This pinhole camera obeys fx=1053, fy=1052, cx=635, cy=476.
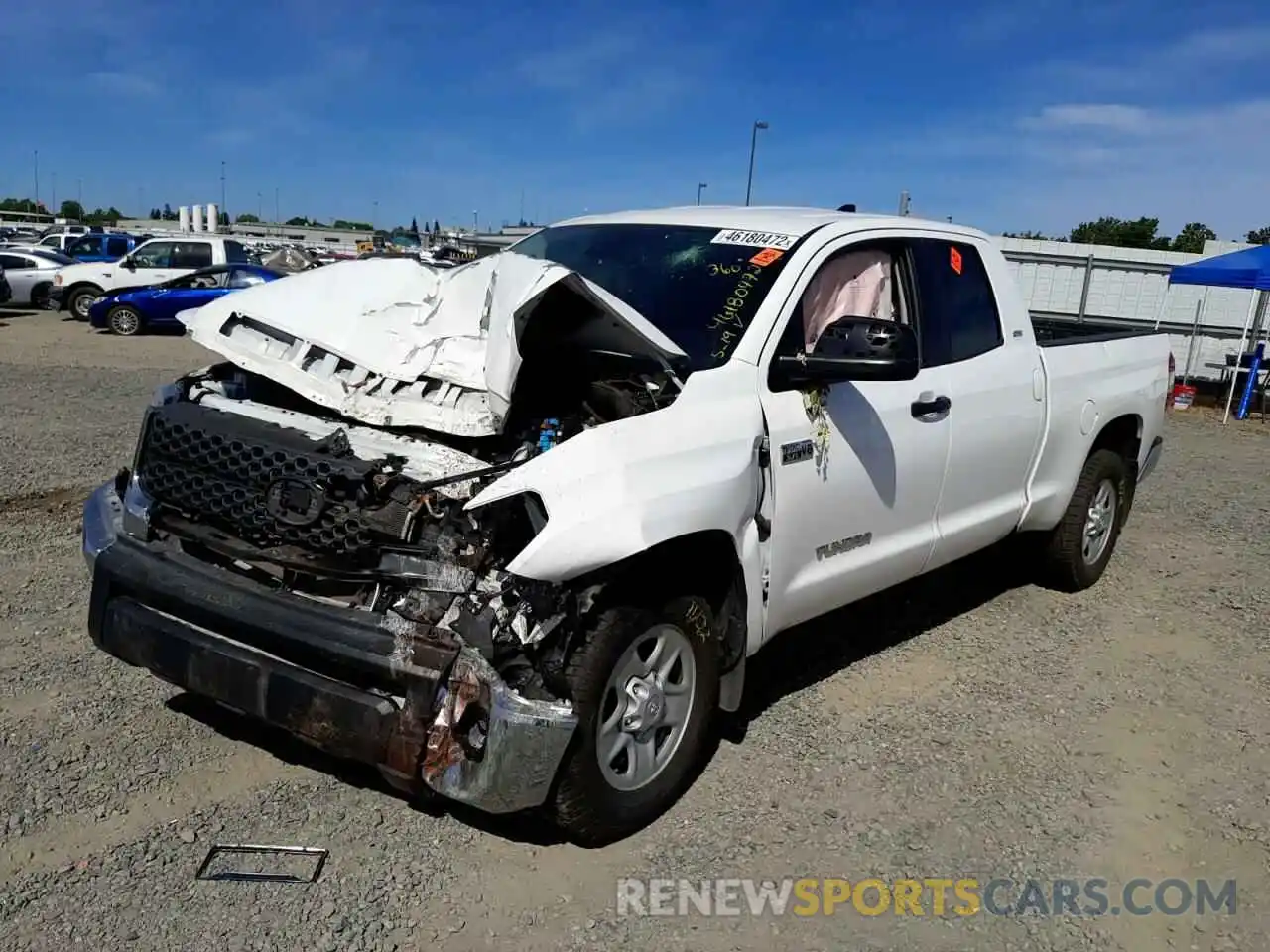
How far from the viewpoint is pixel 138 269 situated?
2156 cm

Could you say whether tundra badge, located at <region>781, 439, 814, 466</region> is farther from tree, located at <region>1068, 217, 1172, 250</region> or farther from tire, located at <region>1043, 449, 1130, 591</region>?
tree, located at <region>1068, 217, 1172, 250</region>

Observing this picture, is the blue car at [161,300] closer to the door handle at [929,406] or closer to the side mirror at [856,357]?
the door handle at [929,406]

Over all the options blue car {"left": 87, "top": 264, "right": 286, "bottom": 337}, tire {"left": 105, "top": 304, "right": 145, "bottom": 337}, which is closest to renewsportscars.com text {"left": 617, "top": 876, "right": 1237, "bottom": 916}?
blue car {"left": 87, "top": 264, "right": 286, "bottom": 337}

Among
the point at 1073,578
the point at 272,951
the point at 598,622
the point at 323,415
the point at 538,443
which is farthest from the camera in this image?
the point at 1073,578

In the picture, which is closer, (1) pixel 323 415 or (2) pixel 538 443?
(2) pixel 538 443

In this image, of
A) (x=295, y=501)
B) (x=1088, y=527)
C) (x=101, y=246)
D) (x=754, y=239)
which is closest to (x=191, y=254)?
(x=101, y=246)

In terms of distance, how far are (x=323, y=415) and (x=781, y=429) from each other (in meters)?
1.55

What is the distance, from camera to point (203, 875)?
3.06 metres

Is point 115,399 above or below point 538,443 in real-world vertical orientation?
below

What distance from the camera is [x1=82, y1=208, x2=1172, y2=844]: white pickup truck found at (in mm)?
2891

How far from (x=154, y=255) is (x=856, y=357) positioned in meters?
21.8

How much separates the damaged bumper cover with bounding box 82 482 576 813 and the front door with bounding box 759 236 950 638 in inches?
47.0

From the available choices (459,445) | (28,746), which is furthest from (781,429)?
(28,746)

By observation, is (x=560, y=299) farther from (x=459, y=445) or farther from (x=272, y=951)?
(x=272, y=951)
